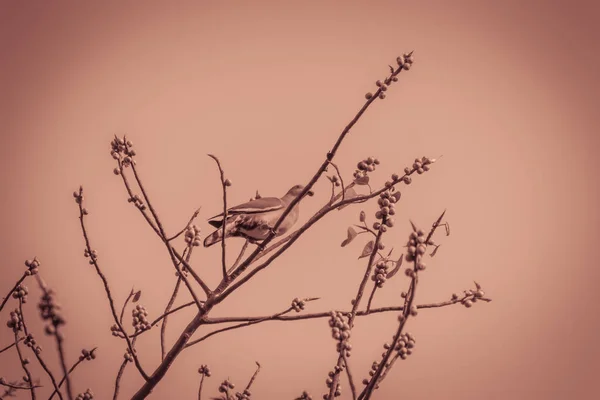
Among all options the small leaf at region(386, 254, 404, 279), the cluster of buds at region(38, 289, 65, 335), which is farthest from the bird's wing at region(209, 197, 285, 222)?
the cluster of buds at region(38, 289, 65, 335)

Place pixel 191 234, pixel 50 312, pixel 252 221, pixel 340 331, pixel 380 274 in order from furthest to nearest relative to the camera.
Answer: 1. pixel 252 221
2. pixel 191 234
3. pixel 380 274
4. pixel 340 331
5. pixel 50 312

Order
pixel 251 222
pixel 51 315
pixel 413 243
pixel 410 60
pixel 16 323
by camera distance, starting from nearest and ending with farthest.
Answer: pixel 51 315 < pixel 413 243 < pixel 410 60 < pixel 16 323 < pixel 251 222

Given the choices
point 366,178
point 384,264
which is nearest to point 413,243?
point 384,264

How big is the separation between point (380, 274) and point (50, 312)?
5.83ft

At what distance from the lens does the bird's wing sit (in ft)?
15.4

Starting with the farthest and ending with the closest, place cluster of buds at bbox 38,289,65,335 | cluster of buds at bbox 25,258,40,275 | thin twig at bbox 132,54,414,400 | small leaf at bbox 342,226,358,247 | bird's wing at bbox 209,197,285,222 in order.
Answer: bird's wing at bbox 209,197,285,222 < small leaf at bbox 342,226,358,247 < cluster of buds at bbox 25,258,40,275 < thin twig at bbox 132,54,414,400 < cluster of buds at bbox 38,289,65,335

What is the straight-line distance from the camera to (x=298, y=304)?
2846 mm

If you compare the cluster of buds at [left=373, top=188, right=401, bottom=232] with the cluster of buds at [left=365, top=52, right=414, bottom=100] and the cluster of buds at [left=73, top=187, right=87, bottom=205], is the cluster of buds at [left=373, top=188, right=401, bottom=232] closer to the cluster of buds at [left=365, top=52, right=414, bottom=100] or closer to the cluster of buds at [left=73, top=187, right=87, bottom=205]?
the cluster of buds at [left=365, top=52, right=414, bottom=100]

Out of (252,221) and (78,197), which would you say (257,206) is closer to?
(252,221)

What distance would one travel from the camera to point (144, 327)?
3121 millimetres

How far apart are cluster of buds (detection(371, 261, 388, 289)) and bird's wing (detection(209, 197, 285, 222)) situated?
2.00 meters

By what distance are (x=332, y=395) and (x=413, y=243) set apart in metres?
0.95

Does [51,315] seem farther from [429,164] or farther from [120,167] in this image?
[429,164]

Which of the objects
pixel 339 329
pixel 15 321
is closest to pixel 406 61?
pixel 339 329
